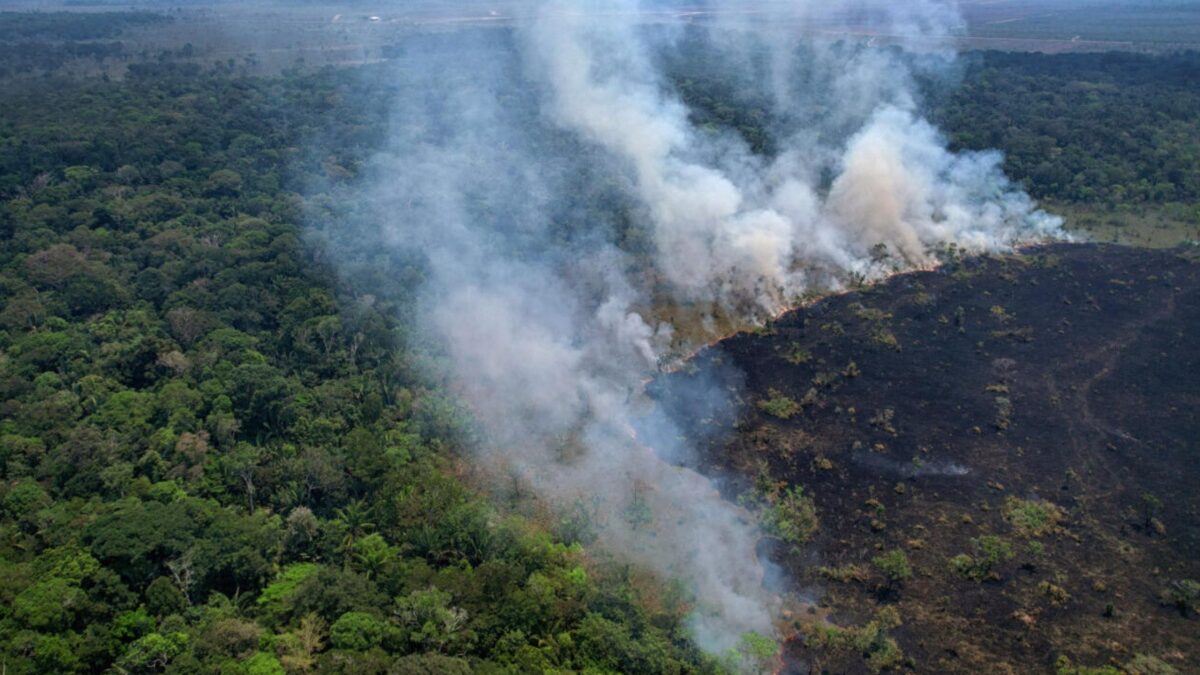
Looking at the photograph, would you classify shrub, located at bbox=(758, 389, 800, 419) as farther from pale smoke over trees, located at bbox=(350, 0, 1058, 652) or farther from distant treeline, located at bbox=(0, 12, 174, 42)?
distant treeline, located at bbox=(0, 12, 174, 42)

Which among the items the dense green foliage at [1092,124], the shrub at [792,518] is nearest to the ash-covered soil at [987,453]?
the shrub at [792,518]

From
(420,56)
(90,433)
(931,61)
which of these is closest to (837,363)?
(90,433)

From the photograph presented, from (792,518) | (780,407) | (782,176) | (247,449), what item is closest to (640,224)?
(782,176)

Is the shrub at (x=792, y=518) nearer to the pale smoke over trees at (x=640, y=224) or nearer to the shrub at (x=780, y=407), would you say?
the pale smoke over trees at (x=640, y=224)

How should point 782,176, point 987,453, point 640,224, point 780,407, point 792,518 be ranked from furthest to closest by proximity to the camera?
1. point 782,176
2. point 640,224
3. point 780,407
4. point 987,453
5. point 792,518

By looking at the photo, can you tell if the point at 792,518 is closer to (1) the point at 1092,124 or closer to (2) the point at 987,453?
(2) the point at 987,453

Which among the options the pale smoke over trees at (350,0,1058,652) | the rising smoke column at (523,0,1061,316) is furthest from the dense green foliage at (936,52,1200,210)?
the pale smoke over trees at (350,0,1058,652)
